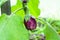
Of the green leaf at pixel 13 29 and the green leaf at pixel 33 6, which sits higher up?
the green leaf at pixel 33 6

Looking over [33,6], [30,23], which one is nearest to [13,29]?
[30,23]

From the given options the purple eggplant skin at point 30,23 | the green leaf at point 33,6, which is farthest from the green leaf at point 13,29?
the green leaf at point 33,6

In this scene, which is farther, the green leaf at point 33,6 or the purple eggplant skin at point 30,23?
the green leaf at point 33,6

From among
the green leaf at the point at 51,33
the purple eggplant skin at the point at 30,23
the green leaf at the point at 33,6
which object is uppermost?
the green leaf at the point at 33,6

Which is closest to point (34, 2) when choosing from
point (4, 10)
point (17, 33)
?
point (4, 10)

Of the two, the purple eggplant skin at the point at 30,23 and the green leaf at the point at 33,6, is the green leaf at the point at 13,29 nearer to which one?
the purple eggplant skin at the point at 30,23

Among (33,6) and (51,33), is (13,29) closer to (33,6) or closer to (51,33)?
(51,33)

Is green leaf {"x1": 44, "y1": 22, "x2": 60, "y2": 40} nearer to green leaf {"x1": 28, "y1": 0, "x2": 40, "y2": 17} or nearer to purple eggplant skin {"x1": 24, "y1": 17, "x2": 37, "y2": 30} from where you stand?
purple eggplant skin {"x1": 24, "y1": 17, "x2": 37, "y2": 30}

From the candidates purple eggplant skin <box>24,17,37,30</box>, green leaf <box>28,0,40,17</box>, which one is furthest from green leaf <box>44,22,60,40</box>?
green leaf <box>28,0,40,17</box>

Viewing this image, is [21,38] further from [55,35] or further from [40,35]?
[40,35]

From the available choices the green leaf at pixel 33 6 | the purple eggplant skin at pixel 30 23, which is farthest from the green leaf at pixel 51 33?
the green leaf at pixel 33 6
